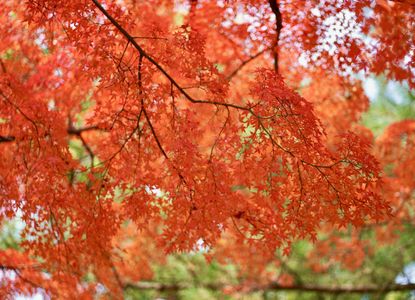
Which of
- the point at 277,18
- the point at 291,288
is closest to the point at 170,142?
the point at 277,18

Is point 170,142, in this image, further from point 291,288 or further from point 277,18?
point 291,288

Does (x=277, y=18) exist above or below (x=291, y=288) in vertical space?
above

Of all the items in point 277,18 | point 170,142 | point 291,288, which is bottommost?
point 291,288

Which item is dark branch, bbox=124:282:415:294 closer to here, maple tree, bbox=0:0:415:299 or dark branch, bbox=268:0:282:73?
maple tree, bbox=0:0:415:299

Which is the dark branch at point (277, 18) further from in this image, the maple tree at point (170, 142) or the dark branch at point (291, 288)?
the dark branch at point (291, 288)

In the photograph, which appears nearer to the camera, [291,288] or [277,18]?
[277,18]

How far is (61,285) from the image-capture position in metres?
3.84

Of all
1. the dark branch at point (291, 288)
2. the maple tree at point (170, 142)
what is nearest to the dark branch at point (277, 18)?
the maple tree at point (170, 142)

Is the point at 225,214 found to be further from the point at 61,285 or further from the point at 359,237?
the point at 359,237

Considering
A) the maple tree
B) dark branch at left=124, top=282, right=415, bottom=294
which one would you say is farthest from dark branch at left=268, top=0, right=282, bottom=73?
dark branch at left=124, top=282, right=415, bottom=294

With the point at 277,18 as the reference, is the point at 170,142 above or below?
below

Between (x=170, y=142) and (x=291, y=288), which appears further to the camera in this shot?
(x=291, y=288)

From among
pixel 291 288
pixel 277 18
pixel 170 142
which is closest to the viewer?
pixel 170 142

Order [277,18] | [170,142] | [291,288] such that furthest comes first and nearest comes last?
[291,288] < [277,18] < [170,142]
